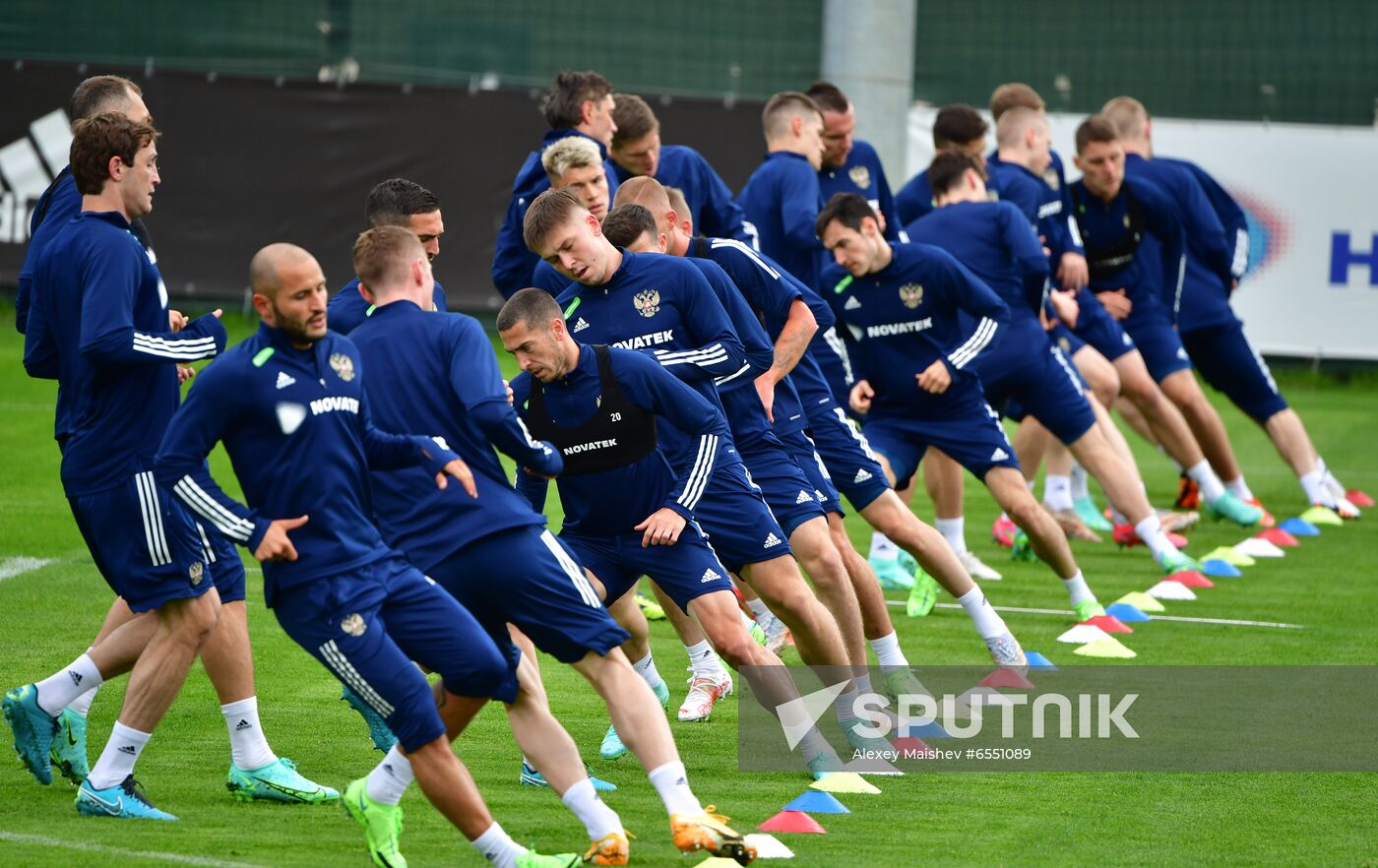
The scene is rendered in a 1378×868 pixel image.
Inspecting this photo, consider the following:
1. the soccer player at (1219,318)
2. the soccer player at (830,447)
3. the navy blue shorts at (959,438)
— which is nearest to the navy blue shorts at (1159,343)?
the soccer player at (1219,318)

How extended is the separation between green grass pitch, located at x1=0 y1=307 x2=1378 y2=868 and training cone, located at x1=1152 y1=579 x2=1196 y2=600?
19cm

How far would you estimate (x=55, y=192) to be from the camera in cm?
622

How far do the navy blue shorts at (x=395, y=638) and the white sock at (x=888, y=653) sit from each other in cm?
262

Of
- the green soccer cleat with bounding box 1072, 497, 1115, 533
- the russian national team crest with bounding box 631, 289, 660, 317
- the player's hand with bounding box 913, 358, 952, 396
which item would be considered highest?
the russian national team crest with bounding box 631, 289, 660, 317

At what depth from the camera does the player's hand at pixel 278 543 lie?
190 inches

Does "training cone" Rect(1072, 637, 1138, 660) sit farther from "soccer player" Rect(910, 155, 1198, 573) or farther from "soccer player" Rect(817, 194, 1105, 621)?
"soccer player" Rect(910, 155, 1198, 573)

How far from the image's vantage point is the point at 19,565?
974 centimetres

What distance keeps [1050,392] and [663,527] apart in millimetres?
4491

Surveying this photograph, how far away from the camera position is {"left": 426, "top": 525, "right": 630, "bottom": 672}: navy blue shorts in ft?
17.0

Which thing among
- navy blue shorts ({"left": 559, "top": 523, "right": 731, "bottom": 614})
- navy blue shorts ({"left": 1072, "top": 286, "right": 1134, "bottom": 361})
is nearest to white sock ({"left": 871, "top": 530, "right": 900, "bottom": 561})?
navy blue shorts ({"left": 1072, "top": 286, "right": 1134, "bottom": 361})

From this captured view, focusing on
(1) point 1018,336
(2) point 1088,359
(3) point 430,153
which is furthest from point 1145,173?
(3) point 430,153

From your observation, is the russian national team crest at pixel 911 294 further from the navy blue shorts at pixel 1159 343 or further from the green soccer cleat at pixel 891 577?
the navy blue shorts at pixel 1159 343

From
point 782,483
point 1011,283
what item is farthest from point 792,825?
point 1011,283

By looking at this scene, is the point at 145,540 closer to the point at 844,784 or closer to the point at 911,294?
the point at 844,784
